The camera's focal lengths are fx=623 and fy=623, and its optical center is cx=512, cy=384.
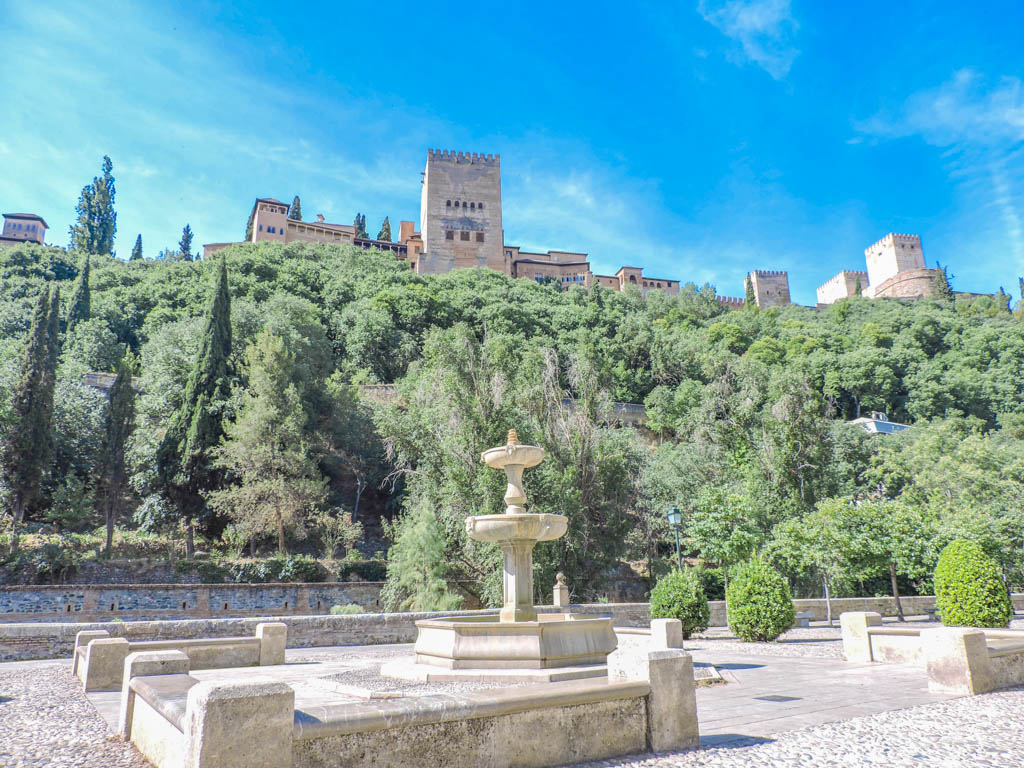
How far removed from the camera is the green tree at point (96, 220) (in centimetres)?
7688

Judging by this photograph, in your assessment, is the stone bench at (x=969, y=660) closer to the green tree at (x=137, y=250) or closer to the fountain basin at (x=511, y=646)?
the fountain basin at (x=511, y=646)

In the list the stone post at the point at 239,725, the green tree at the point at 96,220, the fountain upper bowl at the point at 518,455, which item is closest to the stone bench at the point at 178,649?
the fountain upper bowl at the point at 518,455

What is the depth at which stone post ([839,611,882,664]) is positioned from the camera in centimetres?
1076

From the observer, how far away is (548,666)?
7.41 m

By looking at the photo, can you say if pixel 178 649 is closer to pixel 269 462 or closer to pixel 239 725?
pixel 239 725

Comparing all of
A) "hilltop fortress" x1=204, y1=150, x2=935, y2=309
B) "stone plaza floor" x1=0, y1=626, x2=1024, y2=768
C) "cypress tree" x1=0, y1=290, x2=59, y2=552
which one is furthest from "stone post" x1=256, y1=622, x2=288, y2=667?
"hilltop fortress" x1=204, y1=150, x2=935, y2=309

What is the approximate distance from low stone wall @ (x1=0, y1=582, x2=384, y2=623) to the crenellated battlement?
7326 centimetres

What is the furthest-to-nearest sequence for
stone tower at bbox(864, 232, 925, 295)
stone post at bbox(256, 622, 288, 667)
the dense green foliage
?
stone tower at bbox(864, 232, 925, 295) → the dense green foliage → stone post at bbox(256, 622, 288, 667)

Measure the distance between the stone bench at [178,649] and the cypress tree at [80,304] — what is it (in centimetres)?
4738

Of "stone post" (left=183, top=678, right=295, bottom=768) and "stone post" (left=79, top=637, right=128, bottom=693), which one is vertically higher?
"stone post" (left=183, top=678, right=295, bottom=768)

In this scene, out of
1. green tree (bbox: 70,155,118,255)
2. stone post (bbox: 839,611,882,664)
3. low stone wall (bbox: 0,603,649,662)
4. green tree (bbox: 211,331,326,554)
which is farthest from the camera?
green tree (bbox: 70,155,118,255)

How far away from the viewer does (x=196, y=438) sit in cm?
2728

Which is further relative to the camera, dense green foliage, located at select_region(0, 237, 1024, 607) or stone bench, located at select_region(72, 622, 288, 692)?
dense green foliage, located at select_region(0, 237, 1024, 607)

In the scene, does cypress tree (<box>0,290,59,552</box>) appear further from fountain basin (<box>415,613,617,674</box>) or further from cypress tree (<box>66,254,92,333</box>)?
fountain basin (<box>415,613,617,674</box>)
